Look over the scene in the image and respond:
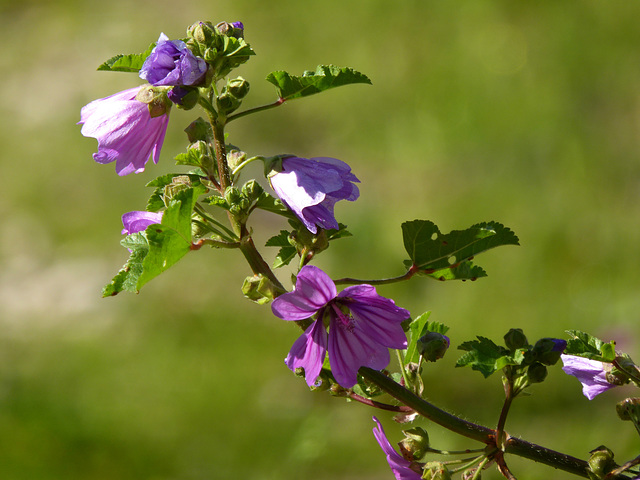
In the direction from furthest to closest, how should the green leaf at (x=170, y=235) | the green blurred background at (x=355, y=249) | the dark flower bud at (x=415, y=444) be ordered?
the green blurred background at (x=355, y=249)
the dark flower bud at (x=415, y=444)
the green leaf at (x=170, y=235)

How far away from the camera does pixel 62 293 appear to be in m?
5.42

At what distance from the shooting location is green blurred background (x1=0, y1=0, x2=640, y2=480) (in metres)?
3.86

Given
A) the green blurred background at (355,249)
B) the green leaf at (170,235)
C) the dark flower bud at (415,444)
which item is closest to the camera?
the green leaf at (170,235)

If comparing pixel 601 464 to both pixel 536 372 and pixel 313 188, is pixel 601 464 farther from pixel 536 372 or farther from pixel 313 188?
pixel 313 188

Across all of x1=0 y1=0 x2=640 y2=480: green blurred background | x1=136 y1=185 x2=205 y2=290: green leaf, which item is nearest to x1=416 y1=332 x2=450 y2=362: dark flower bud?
x1=136 y1=185 x2=205 y2=290: green leaf

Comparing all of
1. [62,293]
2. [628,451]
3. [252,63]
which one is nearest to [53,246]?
[62,293]

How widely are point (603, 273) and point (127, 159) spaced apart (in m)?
3.46

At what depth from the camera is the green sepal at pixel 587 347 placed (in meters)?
1.12

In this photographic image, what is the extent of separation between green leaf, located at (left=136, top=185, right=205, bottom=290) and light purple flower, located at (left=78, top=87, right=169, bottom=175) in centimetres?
22

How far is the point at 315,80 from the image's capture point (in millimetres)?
1194

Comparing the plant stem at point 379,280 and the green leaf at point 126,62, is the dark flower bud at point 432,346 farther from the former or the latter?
the green leaf at point 126,62

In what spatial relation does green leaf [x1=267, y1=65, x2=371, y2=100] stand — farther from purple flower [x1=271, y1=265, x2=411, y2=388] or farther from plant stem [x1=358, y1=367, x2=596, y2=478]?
plant stem [x1=358, y1=367, x2=596, y2=478]

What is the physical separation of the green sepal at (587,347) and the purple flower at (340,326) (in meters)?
0.25

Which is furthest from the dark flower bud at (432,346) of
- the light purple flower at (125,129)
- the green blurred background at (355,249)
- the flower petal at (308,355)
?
the green blurred background at (355,249)
